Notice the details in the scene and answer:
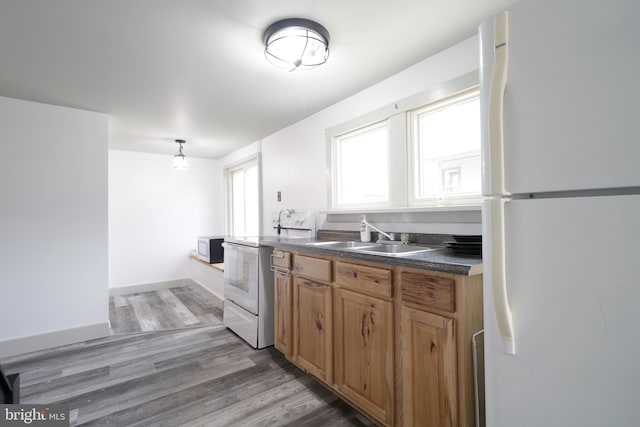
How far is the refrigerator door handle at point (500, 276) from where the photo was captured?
0.87 m

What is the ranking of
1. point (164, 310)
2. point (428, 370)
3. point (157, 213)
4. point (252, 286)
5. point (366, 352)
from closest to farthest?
point (428, 370) → point (366, 352) → point (252, 286) → point (164, 310) → point (157, 213)

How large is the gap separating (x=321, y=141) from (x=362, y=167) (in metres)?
0.57

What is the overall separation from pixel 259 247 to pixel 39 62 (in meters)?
1.96

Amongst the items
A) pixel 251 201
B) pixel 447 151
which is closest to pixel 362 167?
pixel 447 151

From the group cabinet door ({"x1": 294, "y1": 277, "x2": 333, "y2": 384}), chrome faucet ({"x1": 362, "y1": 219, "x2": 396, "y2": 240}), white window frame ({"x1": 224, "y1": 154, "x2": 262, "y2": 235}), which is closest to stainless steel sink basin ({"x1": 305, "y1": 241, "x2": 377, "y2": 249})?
chrome faucet ({"x1": 362, "y1": 219, "x2": 396, "y2": 240})

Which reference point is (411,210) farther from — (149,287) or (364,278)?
(149,287)

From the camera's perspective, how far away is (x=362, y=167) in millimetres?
2586

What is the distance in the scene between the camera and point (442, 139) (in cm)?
197

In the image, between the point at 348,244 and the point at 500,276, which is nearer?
the point at 500,276

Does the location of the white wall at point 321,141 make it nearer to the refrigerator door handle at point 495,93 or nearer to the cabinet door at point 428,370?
the cabinet door at point 428,370

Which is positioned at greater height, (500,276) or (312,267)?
(500,276)

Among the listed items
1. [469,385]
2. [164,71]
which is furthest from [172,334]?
[469,385]

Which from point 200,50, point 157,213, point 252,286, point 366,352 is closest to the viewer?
point 366,352

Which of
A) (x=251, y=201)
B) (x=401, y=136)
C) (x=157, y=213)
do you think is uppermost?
(x=401, y=136)
